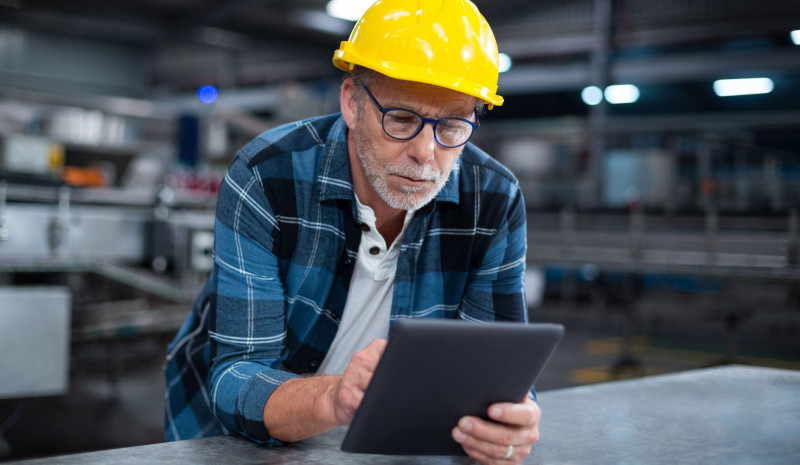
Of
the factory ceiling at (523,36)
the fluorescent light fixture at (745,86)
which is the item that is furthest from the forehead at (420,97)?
the fluorescent light fixture at (745,86)

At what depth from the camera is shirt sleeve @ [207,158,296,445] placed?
1.07 metres

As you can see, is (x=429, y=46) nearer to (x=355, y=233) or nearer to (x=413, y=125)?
(x=413, y=125)

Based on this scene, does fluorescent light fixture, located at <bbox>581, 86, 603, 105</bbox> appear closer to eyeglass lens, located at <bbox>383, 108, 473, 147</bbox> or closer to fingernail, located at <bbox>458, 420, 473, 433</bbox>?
eyeglass lens, located at <bbox>383, 108, 473, 147</bbox>

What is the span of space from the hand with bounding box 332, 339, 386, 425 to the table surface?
105 mm

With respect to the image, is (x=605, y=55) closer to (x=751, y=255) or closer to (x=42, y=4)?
(x=751, y=255)

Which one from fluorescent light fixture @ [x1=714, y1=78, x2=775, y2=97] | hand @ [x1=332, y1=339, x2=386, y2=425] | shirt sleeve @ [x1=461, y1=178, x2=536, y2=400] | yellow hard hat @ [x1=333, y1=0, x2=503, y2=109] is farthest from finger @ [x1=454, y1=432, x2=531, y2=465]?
fluorescent light fixture @ [x1=714, y1=78, x2=775, y2=97]

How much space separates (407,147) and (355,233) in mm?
214

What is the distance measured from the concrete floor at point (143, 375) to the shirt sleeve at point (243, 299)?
2677mm

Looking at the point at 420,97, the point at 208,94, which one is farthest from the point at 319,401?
the point at 208,94

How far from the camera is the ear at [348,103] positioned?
1.24 m

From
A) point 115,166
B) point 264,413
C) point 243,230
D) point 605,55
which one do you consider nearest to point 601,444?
point 264,413

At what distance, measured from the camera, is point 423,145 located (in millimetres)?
1125

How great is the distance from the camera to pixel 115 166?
788cm

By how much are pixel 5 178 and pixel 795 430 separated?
15.8 feet
